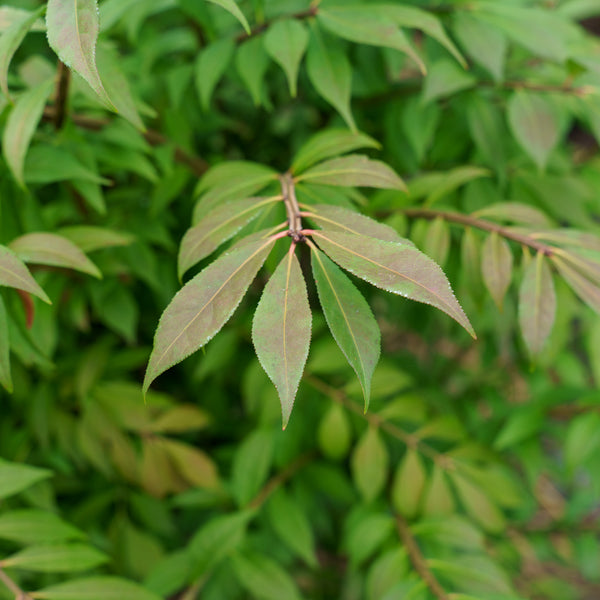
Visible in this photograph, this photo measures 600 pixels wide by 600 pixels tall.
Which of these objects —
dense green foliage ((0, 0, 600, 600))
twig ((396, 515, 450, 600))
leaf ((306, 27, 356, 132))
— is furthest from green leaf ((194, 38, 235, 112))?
twig ((396, 515, 450, 600))

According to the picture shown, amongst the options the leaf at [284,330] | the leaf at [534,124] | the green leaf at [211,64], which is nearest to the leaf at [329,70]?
the green leaf at [211,64]

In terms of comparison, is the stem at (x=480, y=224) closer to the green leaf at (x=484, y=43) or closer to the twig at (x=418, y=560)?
the green leaf at (x=484, y=43)

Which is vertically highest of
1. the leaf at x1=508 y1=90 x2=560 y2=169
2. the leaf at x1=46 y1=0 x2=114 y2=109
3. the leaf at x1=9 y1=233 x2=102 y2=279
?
the leaf at x1=46 y1=0 x2=114 y2=109

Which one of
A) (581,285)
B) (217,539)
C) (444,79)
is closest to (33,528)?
(217,539)

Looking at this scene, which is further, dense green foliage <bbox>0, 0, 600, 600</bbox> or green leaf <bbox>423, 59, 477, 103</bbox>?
green leaf <bbox>423, 59, 477, 103</bbox>

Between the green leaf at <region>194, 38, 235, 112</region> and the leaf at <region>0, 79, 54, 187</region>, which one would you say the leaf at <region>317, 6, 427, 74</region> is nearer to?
the green leaf at <region>194, 38, 235, 112</region>

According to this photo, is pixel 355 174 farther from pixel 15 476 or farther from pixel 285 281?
pixel 15 476

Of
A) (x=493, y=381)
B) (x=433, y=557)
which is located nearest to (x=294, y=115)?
(x=493, y=381)
